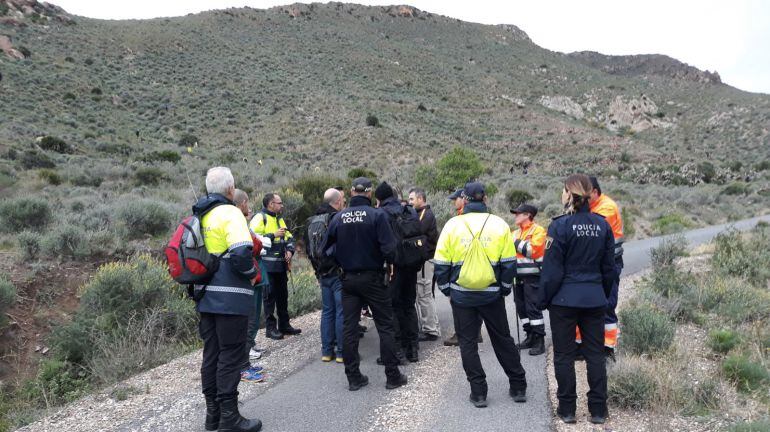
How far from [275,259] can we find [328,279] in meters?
1.21

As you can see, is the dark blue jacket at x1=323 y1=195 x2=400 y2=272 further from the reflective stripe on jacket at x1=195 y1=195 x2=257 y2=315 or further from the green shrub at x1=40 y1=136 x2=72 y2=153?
the green shrub at x1=40 y1=136 x2=72 y2=153

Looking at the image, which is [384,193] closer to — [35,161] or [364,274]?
[364,274]

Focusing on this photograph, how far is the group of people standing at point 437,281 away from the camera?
4336 millimetres

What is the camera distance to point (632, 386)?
15.3 ft

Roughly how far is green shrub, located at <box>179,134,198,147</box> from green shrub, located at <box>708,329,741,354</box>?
1349 inches

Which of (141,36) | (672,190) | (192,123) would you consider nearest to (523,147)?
(672,190)

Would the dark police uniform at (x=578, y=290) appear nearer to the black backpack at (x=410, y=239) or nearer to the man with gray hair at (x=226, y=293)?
the black backpack at (x=410, y=239)

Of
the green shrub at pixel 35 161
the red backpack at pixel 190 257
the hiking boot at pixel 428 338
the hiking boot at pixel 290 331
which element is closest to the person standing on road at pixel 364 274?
the red backpack at pixel 190 257

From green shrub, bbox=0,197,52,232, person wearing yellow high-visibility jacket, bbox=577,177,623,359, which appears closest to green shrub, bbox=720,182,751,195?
person wearing yellow high-visibility jacket, bbox=577,177,623,359

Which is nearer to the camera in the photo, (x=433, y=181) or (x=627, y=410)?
(x=627, y=410)

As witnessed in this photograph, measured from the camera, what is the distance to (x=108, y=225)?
11547 millimetres

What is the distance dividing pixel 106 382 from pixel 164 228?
6.81 meters

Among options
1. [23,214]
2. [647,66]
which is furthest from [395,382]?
[647,66]

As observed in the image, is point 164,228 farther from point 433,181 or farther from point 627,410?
point 433,181
